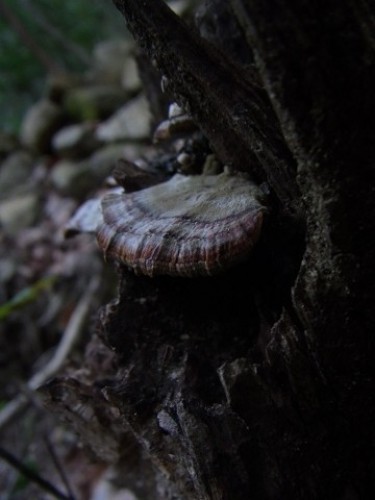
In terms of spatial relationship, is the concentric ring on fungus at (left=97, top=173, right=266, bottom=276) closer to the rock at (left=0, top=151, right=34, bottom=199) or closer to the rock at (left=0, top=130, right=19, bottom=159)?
the rock at (left=0, top=151, right=34, bottom=199)

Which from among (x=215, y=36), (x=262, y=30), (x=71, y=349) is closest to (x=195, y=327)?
(x=262, y=30)

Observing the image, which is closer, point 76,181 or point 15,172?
point 76,181

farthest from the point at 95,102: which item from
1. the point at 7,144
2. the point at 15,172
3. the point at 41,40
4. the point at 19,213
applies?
the point at 41,40

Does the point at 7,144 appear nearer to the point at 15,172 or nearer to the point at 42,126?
the point at 15,172

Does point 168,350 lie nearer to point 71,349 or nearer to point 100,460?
point 100,460

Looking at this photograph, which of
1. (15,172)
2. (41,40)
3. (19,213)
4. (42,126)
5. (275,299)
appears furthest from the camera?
(41,40)

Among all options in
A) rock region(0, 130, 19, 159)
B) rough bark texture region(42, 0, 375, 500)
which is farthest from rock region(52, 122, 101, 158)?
rough bark texture region(42, 0, 375, 500)
